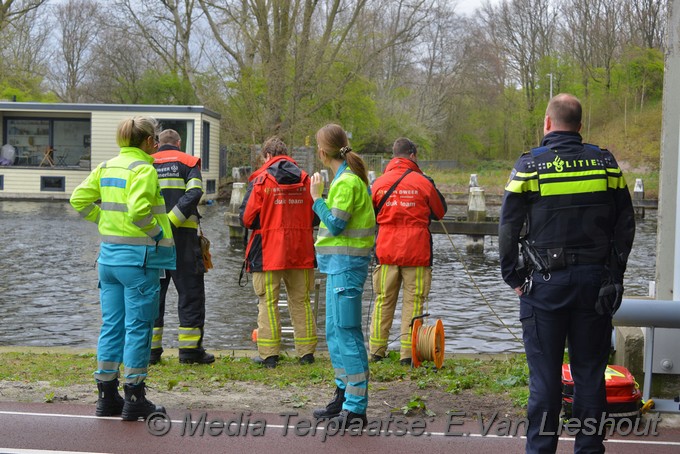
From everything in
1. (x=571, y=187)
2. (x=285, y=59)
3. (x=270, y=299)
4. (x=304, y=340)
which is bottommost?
(x=304, y=340)

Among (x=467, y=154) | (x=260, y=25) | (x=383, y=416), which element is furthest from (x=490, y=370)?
(x=467, y=154)

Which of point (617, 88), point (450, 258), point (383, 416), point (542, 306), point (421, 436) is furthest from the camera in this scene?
point (617, 88)

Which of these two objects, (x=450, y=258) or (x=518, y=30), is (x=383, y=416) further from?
(x=518, y=30)

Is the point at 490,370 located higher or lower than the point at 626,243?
lower

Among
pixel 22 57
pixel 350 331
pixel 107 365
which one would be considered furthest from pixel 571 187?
pixel 22 57

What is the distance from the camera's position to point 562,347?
5.12 m

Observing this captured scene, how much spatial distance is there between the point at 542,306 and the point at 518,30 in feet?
207

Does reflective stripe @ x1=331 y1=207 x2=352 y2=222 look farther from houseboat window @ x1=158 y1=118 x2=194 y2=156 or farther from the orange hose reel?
houseboat window @ x1=158 y1=118 x2=194 y2=156

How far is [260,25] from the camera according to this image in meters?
38.8

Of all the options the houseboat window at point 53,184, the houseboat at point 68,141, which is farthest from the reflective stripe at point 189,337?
the houseboat window at point 53,184

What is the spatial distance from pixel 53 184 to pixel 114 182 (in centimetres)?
3200

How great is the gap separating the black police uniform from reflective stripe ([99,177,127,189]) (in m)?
2.91

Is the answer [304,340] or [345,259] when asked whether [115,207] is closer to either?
[345,259]

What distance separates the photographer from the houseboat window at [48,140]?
38.4 metres
